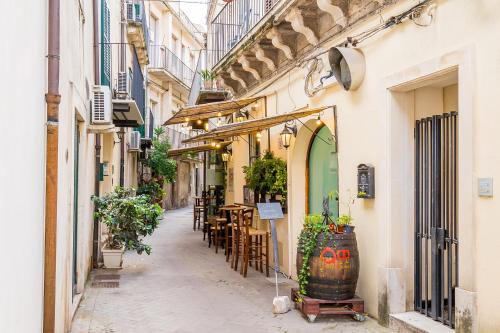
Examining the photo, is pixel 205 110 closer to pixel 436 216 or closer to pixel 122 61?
pixel 436 216

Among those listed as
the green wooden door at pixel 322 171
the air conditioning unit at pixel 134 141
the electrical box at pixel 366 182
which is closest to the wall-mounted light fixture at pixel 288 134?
the green wooden door at pixel 322 171

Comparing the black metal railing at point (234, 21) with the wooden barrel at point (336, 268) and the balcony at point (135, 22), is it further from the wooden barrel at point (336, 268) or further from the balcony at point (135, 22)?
the wooden barrel at point (336, 268)

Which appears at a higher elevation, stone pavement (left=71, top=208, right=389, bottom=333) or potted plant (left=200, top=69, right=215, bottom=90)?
potted plant (left=200, top=69, right=215, bottom=90)

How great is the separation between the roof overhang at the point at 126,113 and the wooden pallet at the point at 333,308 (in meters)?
6.30

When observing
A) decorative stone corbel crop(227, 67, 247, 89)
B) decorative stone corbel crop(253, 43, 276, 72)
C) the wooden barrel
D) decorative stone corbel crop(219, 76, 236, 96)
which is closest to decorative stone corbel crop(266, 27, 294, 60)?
decorative stone corbel crop(253, 43, 276, 72)

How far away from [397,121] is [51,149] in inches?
154

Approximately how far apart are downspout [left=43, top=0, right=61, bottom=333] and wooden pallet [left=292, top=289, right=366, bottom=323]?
3.14 metres

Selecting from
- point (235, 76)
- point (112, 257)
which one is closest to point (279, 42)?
point (235, 76)

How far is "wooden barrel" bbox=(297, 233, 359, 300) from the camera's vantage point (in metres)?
6.31

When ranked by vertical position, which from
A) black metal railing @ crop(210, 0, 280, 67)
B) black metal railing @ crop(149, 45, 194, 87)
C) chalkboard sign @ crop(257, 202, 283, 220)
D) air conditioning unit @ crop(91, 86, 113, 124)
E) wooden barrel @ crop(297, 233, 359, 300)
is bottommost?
wooden barrel @ crop(297, 233, 359, 300)

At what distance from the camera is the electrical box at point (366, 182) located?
253 inches

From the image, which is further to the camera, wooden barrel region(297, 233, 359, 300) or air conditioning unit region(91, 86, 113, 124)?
air conditioning unit region(91, 86, 113, 124)

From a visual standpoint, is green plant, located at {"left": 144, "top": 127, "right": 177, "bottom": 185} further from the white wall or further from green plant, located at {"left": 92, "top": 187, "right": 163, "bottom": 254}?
the white wall

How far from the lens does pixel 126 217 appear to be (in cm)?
1004
